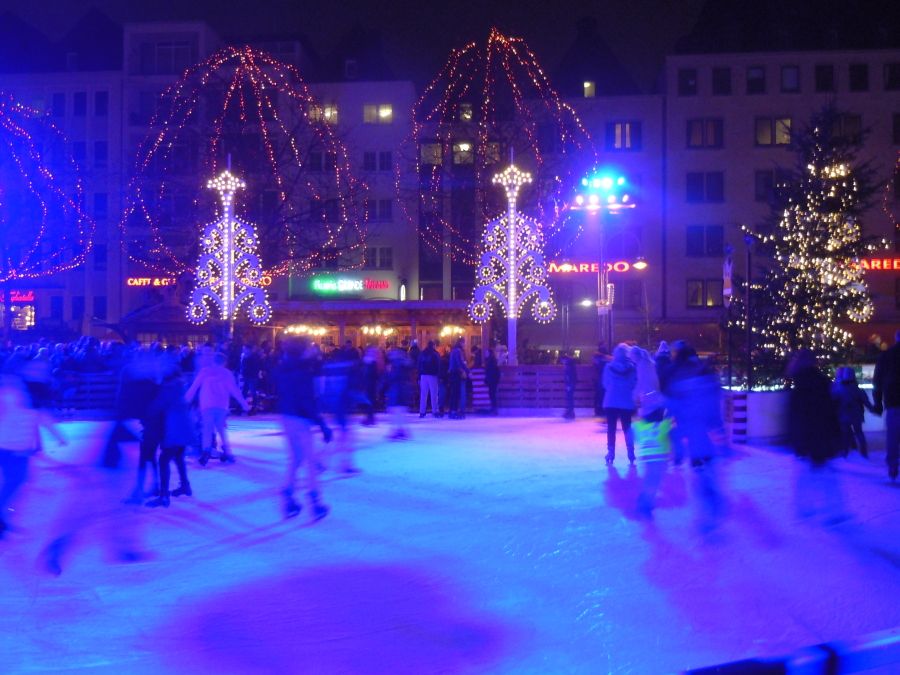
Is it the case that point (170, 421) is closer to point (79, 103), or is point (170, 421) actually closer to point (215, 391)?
point (215, 391)

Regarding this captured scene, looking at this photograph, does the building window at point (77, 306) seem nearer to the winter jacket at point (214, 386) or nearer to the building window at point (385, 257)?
the building window at point (385, 257)

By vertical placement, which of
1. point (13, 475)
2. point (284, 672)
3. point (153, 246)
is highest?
point (153, 246)

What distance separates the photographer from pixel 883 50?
43000 millimetres

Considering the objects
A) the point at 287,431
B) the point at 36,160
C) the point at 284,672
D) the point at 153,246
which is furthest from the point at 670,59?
the point at 284,672

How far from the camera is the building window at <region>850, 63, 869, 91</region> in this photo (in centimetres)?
4312

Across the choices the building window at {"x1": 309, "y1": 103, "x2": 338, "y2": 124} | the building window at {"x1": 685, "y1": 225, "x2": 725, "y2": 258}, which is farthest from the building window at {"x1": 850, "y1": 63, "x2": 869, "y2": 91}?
the building window at {"x1": 309, "y1": 103, "x2": 338, "y2": 124}

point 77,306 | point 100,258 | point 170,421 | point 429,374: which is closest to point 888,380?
point 170,421

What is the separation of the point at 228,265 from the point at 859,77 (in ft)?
110

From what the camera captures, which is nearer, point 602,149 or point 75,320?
point 602,149

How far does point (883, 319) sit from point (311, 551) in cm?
4059

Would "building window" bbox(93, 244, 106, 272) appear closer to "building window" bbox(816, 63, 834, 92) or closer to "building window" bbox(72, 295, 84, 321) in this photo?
"building window" bbox(72, 295, 84, 321)

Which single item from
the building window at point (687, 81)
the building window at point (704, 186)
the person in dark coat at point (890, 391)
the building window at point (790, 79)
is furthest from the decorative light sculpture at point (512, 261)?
the building window at point (790, 79)

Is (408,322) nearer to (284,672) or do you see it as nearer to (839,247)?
(839,247)

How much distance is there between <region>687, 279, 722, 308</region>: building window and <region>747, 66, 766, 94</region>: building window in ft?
30.0
